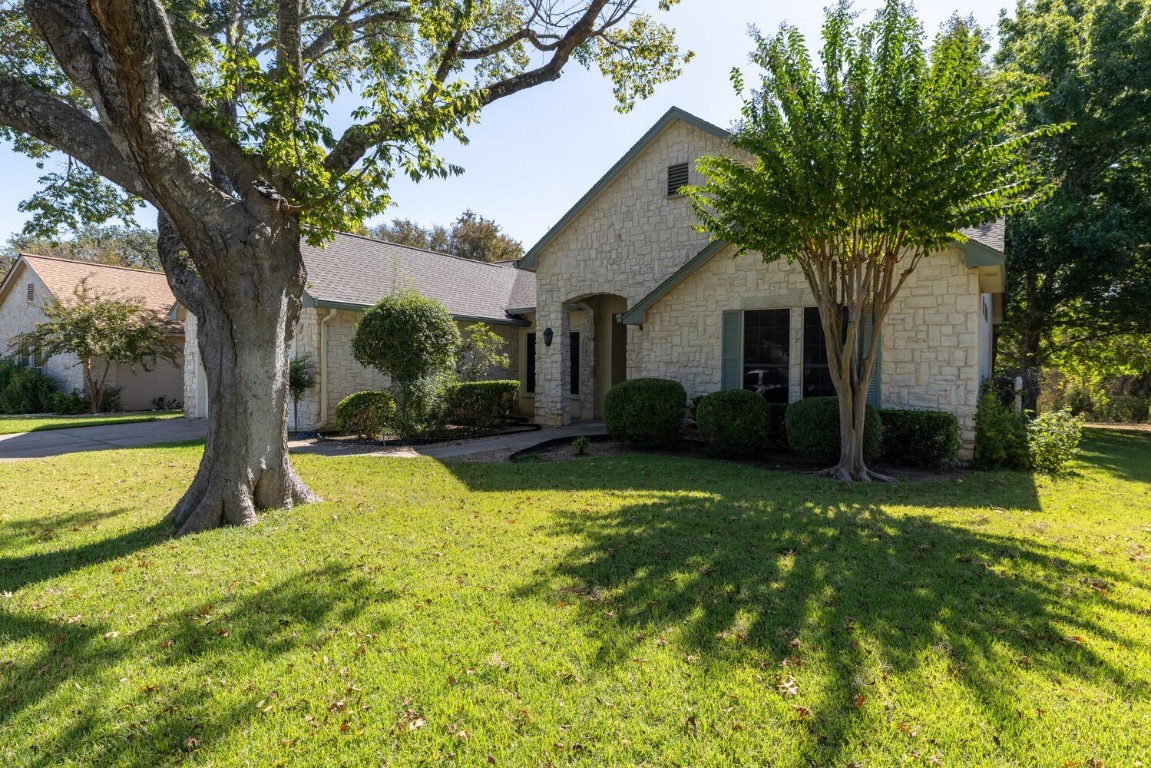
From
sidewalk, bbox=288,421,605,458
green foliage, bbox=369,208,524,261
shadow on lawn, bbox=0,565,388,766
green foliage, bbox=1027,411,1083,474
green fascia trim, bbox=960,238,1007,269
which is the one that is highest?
green foliage, bbox=369,208,524,261

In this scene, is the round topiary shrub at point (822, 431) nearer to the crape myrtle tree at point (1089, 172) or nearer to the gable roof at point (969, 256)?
the gable roof at point (969, 256)

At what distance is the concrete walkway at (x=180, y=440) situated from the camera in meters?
11.0

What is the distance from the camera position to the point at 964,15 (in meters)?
7.39

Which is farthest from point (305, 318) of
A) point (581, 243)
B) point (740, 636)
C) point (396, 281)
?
point (740, 636)

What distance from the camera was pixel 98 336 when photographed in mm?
18453

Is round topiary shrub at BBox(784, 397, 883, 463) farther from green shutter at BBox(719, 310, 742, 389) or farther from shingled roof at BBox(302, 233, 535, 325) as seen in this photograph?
shingled roof at BBox(302, 233, 535, 325)

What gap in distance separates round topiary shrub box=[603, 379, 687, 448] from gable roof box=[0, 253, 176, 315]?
1929cm

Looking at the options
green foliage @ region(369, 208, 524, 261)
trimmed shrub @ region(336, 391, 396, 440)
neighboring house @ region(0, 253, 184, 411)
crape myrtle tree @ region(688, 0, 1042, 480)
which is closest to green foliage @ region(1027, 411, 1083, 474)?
crape myrtle tree @ region(688, 0, 1042, 480)

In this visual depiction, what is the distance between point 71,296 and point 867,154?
25.1 m

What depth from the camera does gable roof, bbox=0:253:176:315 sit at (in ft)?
68.5

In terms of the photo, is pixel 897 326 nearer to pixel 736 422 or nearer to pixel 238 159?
pixel 736 422

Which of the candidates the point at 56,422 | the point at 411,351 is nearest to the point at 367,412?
the point at 411,351

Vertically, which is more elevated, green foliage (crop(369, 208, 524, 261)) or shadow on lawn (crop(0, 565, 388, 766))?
green foliage (crop(369, 208, 524, 261))

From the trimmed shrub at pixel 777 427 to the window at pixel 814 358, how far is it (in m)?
0.59
